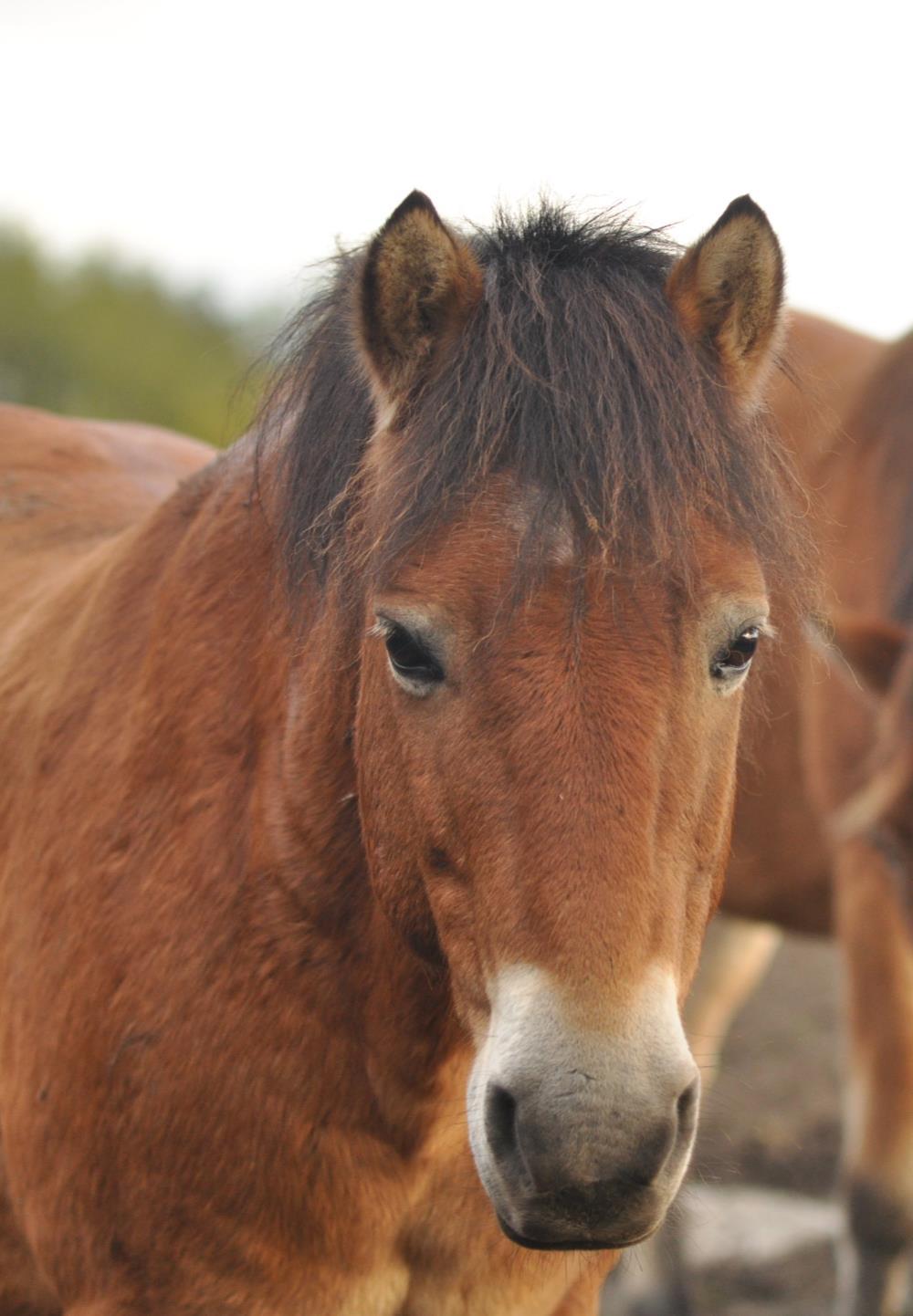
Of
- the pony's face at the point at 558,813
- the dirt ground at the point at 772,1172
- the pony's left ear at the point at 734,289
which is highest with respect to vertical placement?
the pony's left ear at the point at 734,289

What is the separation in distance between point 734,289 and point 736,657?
0.63 m

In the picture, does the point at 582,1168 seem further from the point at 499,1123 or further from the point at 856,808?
the point at 856,808

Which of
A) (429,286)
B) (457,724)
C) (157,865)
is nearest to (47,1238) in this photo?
(157,865)

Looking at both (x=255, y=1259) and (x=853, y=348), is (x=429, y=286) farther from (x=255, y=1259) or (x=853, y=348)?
(x=853, y=348)

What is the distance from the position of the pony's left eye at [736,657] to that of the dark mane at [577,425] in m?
0.15

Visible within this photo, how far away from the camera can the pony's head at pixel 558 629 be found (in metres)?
1.82

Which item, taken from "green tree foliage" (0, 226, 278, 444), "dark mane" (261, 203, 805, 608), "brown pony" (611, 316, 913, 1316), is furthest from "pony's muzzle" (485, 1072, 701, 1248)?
"green tree foliage" (0, 226, 278, 444)

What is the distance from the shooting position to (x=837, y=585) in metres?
5.45

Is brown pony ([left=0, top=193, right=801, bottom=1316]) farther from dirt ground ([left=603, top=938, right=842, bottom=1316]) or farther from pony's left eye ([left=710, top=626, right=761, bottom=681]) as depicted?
dirt ground ([left=603, top=938, right=842, bottom=1316])

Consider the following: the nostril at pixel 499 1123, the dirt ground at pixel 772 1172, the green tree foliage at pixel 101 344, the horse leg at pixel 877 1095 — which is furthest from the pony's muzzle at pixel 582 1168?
the green tree foliage at pixel 101 344

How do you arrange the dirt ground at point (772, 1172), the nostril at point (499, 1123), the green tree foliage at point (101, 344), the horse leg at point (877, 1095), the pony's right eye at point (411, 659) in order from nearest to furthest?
the nostril at point (499, 1123) < the pony's right eye at point (411, 659) < the horse leg at point (877, 1095) < the dirt ground at point (772, 1172) < the green tree foliage at point (101, 344)

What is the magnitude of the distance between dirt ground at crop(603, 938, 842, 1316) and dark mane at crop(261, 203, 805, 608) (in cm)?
254

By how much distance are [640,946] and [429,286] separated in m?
1.08

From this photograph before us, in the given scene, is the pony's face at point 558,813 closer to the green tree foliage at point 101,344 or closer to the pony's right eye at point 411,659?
the pony's right eye at point 411,659
